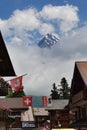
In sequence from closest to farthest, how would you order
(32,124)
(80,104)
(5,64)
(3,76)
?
(5,64) → (3,76) → (80,104) → (32,124)

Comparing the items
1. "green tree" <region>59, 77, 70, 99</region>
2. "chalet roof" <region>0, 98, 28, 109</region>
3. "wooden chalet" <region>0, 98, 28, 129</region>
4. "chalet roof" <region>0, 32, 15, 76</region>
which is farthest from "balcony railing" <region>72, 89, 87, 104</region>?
"green tree" <region>59, 77, 70, 99</region>

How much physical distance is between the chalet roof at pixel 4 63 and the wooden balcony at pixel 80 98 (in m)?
8.70

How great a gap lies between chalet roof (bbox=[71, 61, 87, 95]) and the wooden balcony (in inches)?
26.1

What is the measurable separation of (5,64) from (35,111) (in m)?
57.5

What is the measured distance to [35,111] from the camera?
295 ft

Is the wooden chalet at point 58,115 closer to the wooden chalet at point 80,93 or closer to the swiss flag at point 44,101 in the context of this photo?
the swiss flag at point 44,101

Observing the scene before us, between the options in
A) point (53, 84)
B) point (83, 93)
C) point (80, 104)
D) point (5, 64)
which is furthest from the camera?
point (53, 84)

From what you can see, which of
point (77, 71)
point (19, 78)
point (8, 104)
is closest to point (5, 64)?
point (19, 78)

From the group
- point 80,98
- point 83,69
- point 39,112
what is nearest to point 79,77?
point 83,69

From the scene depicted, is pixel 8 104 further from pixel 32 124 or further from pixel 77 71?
pixel 77 71

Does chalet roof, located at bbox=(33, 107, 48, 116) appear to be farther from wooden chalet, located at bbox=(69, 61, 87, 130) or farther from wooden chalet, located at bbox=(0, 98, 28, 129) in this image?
wooden chalet, located at bbox=(69, 61, 87, 130)

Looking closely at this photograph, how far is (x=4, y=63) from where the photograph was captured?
3297cm

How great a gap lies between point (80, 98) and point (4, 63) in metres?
12.2

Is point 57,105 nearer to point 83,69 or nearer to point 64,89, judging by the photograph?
point 83,69
